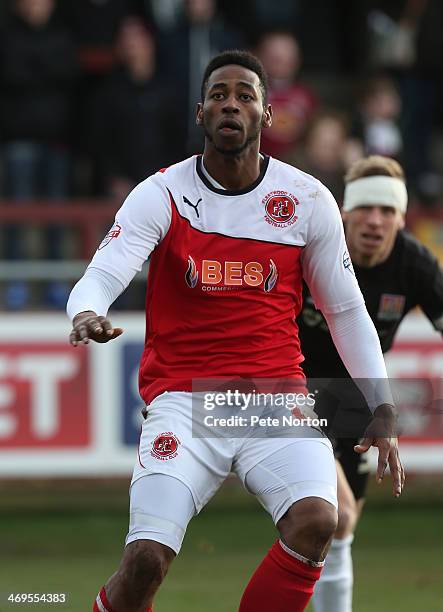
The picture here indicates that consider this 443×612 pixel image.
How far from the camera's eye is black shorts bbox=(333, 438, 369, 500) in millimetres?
6680

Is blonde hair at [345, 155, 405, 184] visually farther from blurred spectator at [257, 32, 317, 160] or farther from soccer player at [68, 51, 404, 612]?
blurred spectator at [257, 32, 317, 160]

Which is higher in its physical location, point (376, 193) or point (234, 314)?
point (376, 193)

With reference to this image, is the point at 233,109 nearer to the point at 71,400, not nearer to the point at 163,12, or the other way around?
the point at 71,400

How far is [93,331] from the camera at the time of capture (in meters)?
4.55

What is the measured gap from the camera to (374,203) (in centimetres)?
639

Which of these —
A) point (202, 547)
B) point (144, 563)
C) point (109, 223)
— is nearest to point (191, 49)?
point (109, 223)

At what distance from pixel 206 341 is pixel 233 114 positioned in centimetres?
87

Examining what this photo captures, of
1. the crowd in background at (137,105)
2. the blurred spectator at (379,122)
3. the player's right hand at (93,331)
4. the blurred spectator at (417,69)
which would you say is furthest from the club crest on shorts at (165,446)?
the blurred spectator at (417,69)

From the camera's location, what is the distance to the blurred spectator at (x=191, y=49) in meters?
11.0

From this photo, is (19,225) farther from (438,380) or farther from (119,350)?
(438,380)

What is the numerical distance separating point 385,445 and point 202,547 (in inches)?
172

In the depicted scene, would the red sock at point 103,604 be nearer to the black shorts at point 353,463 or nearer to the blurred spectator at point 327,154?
the black shorts at point 353,463

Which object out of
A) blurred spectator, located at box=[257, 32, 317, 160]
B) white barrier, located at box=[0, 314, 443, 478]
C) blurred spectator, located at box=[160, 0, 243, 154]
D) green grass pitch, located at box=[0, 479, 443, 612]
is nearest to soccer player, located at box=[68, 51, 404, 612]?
green grass pitch, located at box=[0, 479, 443, 612]

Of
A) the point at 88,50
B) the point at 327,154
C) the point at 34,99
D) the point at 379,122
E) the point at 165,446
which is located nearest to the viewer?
the point at 165,446
